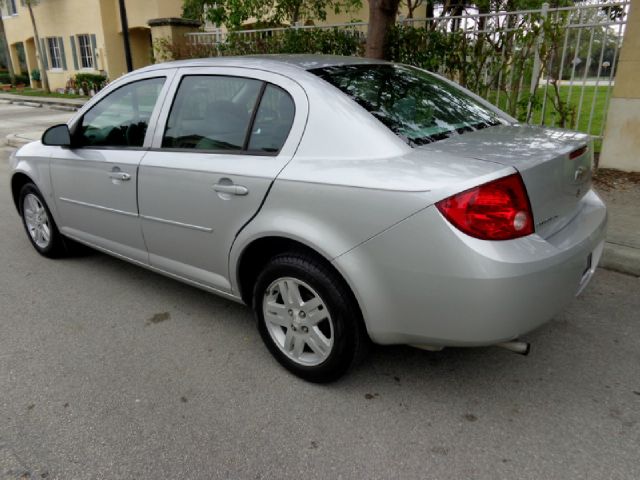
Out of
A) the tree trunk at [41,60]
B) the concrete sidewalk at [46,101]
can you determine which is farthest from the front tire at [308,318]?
the tree trunk at [41,60]

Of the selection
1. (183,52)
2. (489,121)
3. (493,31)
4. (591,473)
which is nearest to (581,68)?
(493,31)

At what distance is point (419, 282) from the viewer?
2266mm

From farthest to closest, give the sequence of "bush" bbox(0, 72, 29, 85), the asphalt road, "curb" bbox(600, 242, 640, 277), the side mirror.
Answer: "bush" bbox(0, 72, 29, 85) → "curb" bbox(600, 242, 640, 277) → the side mirror → the asphalt road

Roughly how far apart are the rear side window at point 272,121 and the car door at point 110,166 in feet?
2.86

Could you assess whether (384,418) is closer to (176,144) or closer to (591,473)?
(591,473)

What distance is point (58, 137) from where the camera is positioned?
3.95 meters

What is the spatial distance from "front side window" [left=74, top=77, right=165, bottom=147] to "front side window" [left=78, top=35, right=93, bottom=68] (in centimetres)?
2184

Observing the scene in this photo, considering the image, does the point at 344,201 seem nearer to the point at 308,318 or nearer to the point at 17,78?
the point at 308,318

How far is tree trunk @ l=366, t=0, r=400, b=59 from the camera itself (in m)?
6.47

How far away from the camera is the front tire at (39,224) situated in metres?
4.59

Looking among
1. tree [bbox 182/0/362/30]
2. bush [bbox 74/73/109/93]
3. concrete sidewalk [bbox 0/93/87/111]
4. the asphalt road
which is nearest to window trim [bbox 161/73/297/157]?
the asphalt road

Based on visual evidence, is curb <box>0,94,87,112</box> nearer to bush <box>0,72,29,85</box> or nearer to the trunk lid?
bush <box>0,72,29,85</box>

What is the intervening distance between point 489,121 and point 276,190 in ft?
4.70

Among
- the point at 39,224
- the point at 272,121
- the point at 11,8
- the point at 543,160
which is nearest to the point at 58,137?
the point at 39,224
